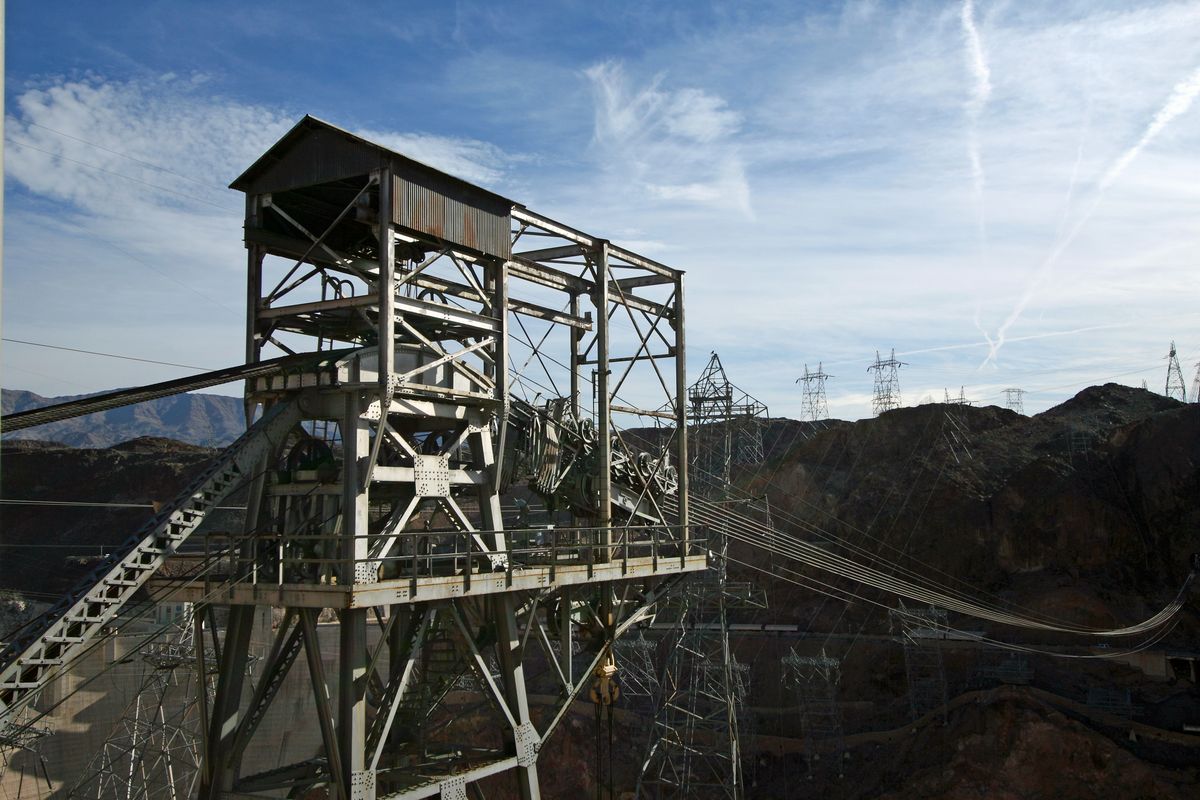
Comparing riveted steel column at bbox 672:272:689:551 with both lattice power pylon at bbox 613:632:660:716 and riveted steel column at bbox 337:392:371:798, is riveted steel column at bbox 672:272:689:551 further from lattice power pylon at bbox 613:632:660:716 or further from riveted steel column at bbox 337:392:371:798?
lattice power pylon at bbox 613:632:660:716

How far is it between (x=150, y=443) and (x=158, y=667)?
154 ft

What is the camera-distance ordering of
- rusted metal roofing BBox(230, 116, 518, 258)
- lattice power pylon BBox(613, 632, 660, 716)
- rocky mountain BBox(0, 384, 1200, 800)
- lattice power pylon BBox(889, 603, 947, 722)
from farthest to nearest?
lattice power pylon BBox(613, 632, 660, 716)
lattice power pylon BBox(889, 603, 947, 722)
rocky mountain BBox(0, 384, 1200, 800)
rusted metal roofing BBox(230, 116, 518, 258)

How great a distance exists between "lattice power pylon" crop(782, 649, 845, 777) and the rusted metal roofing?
93.9ft

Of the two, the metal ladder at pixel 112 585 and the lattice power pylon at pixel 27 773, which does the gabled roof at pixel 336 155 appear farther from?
the lattice power pylon at pixel 27 773

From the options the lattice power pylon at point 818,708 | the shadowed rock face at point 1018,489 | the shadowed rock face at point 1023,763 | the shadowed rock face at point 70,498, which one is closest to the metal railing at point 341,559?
the shadowed rock face at point 1023,763

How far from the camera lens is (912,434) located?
175 ft

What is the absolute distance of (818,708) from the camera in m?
40.2

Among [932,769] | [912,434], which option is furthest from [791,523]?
[932,769]

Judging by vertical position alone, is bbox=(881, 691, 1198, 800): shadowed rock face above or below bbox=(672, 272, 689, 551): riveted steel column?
below

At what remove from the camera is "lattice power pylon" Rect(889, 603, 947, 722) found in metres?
37.7

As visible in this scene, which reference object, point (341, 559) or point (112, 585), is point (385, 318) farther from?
point (112, 585)

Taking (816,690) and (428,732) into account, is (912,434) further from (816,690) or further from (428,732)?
(428,732)

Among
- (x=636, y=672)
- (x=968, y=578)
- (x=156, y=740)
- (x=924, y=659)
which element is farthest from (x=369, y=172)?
(x=968, y=578)

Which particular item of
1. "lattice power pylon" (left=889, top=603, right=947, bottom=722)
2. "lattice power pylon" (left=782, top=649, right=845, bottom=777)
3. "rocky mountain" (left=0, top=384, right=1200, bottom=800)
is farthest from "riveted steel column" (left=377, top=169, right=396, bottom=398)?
"lattice power pylon" (left=782, top=649, right=845, bottom=777)
